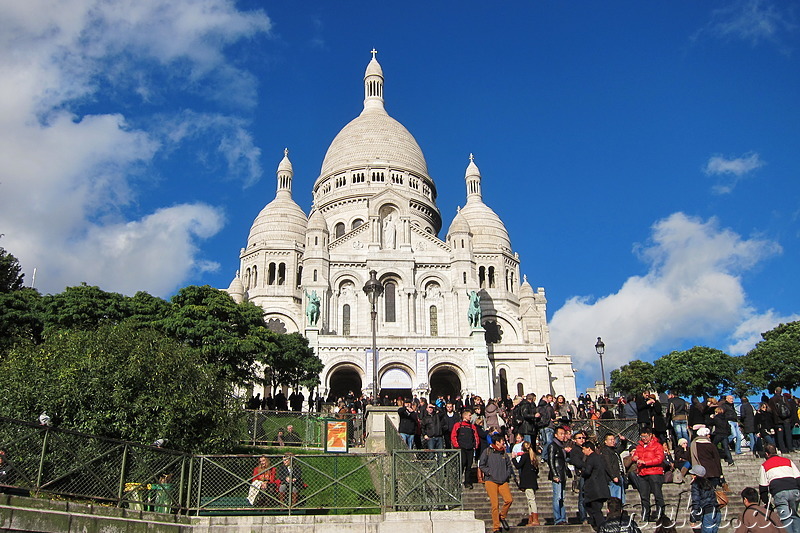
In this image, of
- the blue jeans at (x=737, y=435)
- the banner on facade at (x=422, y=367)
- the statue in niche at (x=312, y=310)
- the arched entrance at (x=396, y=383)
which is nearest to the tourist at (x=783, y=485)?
the blue jeans at (x=737, y=435)

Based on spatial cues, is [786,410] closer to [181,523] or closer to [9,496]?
[181,523]

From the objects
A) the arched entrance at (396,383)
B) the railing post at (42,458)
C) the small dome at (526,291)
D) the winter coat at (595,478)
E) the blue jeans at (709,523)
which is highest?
the small dome at (526,291)

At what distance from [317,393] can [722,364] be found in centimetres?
3432

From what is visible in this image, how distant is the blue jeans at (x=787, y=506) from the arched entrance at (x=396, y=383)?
1390 inches

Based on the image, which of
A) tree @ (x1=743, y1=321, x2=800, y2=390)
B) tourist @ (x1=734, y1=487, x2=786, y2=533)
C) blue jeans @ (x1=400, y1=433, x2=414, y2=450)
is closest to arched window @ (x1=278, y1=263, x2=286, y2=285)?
tree @ (x1=743, y1=321, x2=800, y2=390)

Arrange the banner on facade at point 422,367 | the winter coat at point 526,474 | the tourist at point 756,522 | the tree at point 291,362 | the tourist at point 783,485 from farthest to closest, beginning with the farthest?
the banner on facade at point 422,367
the tree at point 291,362
the winter coat at point 526,474
the tourist at point 783,485
the tourist at point 756,522

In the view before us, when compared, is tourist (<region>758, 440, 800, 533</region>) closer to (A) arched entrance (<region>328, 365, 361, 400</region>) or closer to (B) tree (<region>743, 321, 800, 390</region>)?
(A) arched entrance (<region>328, 365, 361, 400</region>)

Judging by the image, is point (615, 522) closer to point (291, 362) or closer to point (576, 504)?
point (576, 504)

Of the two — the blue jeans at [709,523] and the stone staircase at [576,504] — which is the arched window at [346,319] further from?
the blue jeans at [709,523]

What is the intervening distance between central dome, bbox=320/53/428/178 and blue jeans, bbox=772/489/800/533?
57.7m

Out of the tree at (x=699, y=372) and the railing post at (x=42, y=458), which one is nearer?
the railing post at (x=42, y=458)

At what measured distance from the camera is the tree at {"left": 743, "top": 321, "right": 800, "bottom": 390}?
52031 millimetres

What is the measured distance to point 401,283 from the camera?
50.7 meters

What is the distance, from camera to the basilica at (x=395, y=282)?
151 ft
